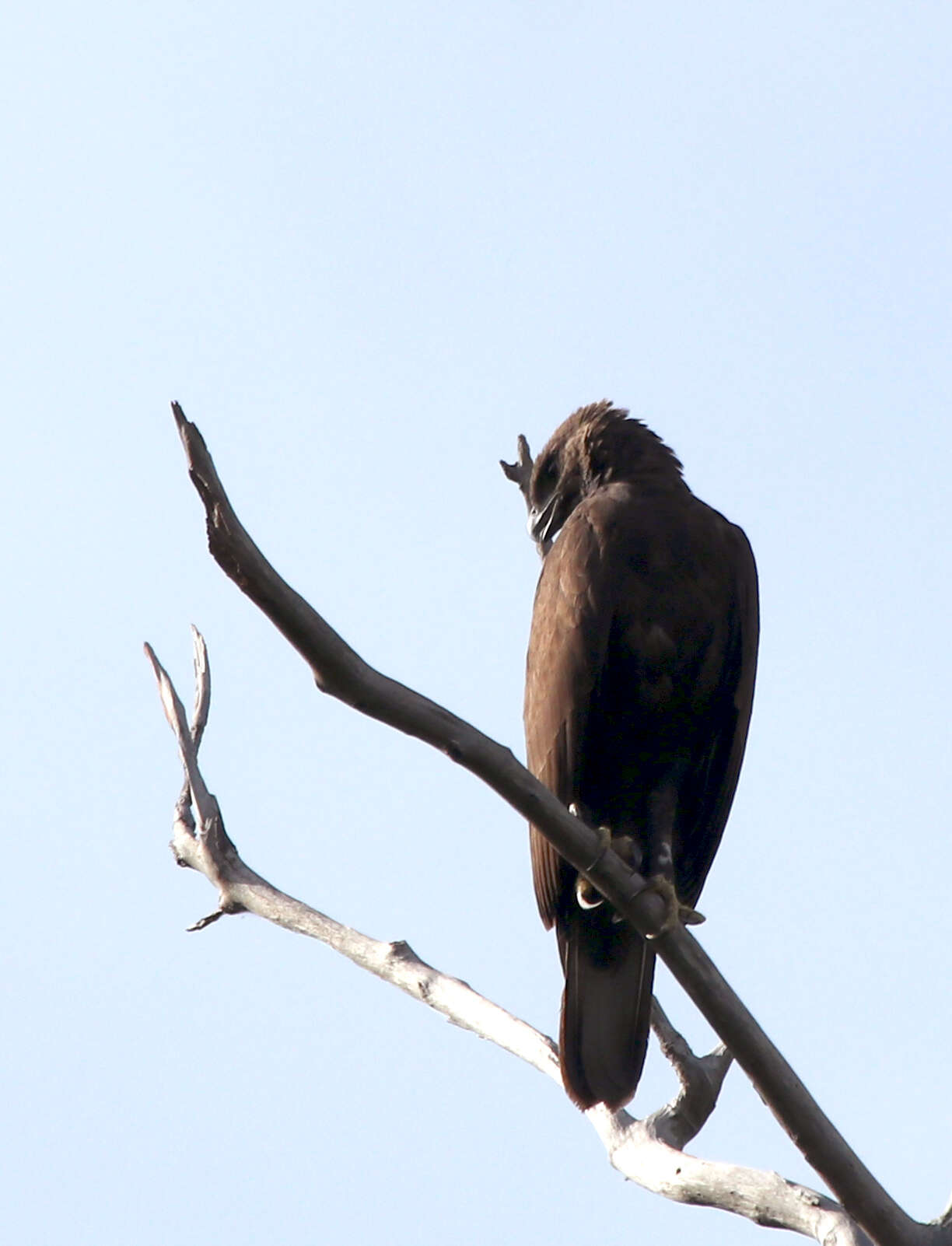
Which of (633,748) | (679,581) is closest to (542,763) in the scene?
(633,748)

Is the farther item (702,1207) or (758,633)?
(758,633)

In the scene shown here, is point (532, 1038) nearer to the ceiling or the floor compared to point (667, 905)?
nearer to the floor

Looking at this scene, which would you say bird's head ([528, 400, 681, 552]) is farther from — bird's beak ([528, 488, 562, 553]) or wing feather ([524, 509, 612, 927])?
wing feather ([524, 509, 612, 927])

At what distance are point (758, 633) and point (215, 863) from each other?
205 cm

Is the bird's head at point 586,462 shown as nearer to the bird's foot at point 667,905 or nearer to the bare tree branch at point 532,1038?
the bare tree branch at point 532,1038

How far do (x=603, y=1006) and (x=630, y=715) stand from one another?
0.93 m

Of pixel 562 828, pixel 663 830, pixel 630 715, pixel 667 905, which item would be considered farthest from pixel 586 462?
pixel 562 828

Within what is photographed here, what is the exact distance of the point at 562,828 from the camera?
10.9 ft

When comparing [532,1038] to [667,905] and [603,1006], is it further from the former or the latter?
[667,905]

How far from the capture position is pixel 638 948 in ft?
16.1

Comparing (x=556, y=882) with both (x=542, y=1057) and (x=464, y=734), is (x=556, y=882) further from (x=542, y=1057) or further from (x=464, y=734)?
(x=464, y=734)

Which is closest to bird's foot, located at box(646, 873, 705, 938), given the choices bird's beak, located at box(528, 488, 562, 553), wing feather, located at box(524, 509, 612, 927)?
wing feather, located at box(524, 509, 612, 927)

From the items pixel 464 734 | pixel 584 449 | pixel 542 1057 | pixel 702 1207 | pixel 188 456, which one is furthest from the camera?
pixel 584 449

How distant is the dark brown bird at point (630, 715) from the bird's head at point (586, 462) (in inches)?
14.5
